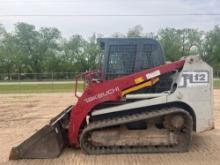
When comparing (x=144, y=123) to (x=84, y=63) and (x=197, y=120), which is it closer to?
(x=197, y=120)

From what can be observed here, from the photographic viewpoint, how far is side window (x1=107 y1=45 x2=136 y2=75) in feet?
30.4

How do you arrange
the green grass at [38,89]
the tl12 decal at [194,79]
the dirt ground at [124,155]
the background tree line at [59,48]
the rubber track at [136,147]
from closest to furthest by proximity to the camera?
the dirt ground at [124,155], the rubber track at [136,147], the tl12 decal at [194,79], the green grass at [38,89], the background tree line at [59,48]

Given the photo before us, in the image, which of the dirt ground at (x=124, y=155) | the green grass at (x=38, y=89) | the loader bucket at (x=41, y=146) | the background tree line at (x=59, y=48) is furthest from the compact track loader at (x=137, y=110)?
the background tree line at (x=59, y=48)

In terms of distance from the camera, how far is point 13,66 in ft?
228

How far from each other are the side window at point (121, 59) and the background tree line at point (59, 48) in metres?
54.0

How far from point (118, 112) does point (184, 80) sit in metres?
1.44

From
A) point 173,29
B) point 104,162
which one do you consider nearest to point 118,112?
point 104,162

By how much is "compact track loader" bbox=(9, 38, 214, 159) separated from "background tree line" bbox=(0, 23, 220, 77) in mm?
54100

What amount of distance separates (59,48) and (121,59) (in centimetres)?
6696

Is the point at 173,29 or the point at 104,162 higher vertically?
the point at 173,29

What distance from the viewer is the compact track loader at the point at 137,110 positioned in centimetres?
866

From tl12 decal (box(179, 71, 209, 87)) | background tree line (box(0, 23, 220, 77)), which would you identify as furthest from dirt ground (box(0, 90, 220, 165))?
background tree line (box(0, 23, 220, 77))

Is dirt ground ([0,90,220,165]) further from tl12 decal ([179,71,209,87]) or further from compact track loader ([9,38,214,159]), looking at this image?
tl12 decal ([179,71,209,87])

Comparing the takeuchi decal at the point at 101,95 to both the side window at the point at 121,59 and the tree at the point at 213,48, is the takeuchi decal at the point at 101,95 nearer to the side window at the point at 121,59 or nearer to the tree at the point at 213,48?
the side window at the point at 121,59
